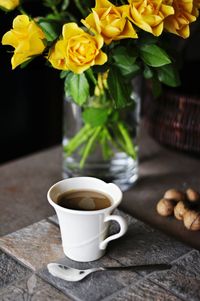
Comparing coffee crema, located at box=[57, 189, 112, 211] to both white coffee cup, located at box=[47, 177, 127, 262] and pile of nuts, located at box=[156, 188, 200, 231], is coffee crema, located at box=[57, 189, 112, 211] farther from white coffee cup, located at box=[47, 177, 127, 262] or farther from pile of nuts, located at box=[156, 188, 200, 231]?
pile of nuts, located at box=[156, 188, 200, 231]

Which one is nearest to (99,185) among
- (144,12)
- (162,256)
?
(162,256)

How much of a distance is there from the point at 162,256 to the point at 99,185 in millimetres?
164

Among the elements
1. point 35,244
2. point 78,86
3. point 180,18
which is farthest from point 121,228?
point 180,18

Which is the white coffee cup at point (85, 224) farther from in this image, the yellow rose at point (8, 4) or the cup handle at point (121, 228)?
the yellow rose at point (8, 4)

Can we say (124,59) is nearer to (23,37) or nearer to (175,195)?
(23,37)

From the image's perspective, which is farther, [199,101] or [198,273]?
[199,101]

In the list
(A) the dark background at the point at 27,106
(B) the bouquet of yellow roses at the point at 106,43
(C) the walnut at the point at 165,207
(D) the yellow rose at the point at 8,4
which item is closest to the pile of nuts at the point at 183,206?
(C) the walnut at the point at 165,207

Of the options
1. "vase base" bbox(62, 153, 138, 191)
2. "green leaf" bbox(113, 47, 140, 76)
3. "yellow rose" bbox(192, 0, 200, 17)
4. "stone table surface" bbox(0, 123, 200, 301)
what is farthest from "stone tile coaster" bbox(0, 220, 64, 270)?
"yellow rose" bbox(192, 0, 200, 17)

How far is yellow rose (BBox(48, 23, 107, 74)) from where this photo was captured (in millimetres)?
874

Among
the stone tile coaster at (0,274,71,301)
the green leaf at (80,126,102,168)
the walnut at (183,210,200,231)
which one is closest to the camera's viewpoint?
the stone tile coaster at (0,274,71,301)

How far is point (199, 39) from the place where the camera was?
1.69m

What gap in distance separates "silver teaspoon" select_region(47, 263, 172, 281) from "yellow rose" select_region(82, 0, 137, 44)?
380 millimetres

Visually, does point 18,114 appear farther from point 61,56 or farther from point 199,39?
point 61,56

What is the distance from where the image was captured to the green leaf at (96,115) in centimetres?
112
